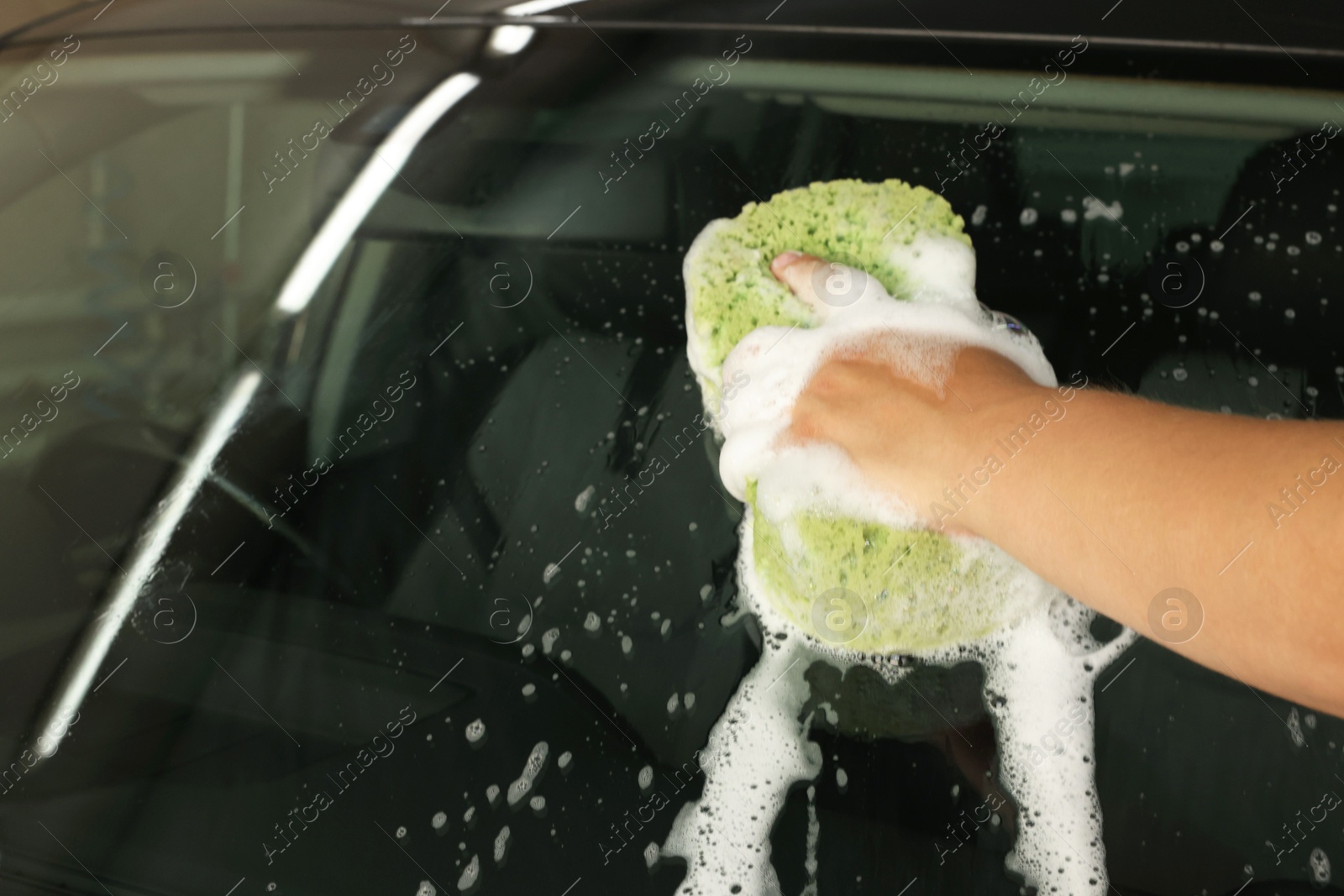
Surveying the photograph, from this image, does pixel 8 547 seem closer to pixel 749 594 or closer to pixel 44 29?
pixel 44 29

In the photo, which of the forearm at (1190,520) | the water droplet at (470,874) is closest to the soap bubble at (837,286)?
the forearm at (1190,520)

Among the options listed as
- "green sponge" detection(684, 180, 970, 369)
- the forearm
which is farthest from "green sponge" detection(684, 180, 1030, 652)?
the forearm

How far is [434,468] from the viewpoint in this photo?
3.10 ft

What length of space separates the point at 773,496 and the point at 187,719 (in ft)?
2.04

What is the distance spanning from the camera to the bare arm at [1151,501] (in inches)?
19.2

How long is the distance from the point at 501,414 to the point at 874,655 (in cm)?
48

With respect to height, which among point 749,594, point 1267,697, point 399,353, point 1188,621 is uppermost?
point 399,353

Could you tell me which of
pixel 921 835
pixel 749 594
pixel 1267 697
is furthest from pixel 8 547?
pixel 1267 697

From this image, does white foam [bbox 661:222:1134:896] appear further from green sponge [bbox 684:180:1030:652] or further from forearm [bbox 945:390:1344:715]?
forearm [bbox 945:390:1344:715]

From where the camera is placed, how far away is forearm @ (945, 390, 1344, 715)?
0.48m

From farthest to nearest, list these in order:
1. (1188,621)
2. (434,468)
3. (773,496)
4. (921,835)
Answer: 1. (434,468)
2. (773,496)
3. (921,835)
4. (1188,621)

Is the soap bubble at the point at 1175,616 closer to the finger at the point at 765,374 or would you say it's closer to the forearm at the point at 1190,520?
the forearm at the point at 1190,520

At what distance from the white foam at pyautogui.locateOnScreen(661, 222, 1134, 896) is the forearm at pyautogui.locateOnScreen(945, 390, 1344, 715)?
0.14m

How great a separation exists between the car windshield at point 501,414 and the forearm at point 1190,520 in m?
0.22
